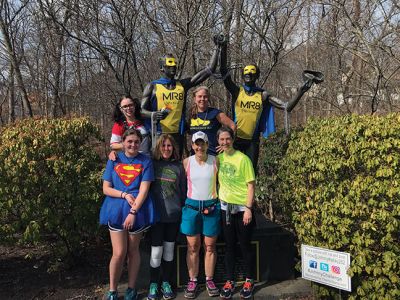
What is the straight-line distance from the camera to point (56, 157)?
4.31 metres

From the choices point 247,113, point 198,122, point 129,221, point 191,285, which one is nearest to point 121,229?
point 129,221

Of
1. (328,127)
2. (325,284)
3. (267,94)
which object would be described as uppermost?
(267,94)

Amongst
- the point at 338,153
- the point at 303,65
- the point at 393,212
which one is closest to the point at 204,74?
the point at 338,153

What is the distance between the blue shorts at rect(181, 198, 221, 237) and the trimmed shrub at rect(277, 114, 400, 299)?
903 mm

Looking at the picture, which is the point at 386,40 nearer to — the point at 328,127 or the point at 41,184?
the point at 328,127

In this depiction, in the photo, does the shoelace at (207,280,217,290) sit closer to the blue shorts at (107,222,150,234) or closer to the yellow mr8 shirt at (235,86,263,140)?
the blue shorts at (107,222,150,234)

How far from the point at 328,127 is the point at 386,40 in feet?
15.1

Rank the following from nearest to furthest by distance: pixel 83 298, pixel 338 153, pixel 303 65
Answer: pixel 338 153
pixel 83 298
pixel 303 65

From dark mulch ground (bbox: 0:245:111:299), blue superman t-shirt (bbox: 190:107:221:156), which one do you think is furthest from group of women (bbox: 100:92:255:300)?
dark mulch ground (bbox: 0:245:111:299)

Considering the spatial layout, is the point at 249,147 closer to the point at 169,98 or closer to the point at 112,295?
the point at 169,98

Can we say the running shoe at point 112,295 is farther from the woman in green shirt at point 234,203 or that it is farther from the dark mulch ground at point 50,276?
the woman in green shirt at point 234,203

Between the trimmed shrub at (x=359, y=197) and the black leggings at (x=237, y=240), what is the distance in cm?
57

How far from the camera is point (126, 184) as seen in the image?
3703 mm

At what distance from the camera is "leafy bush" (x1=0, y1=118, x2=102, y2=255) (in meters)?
4.17
